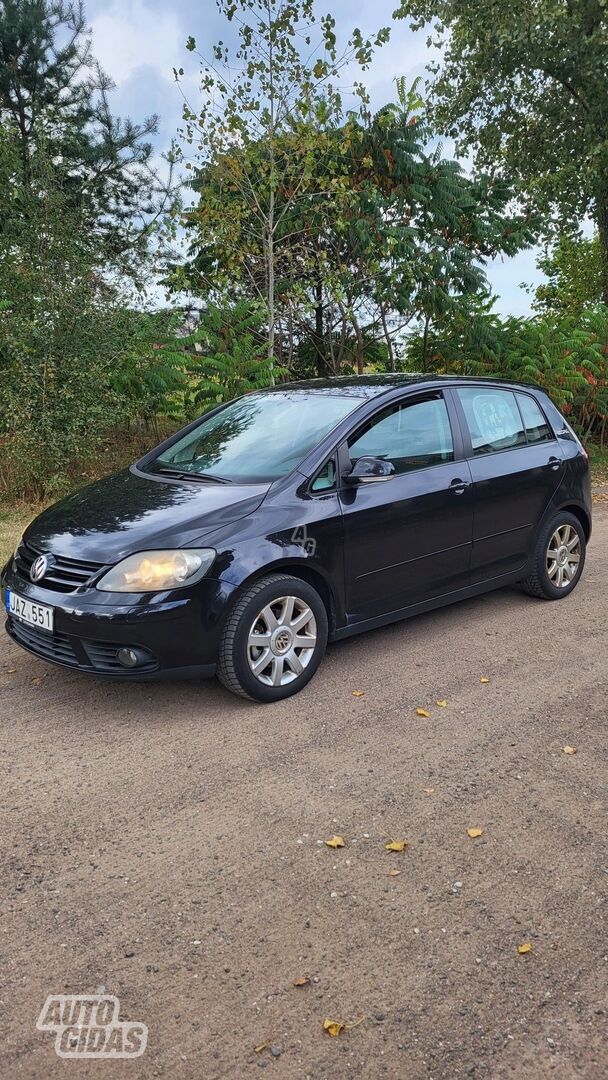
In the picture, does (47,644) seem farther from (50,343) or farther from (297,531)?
(50,343)

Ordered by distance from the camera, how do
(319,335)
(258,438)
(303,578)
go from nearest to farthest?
(303,578)
(258,438)
(319,335)

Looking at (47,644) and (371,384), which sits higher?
(371,384)

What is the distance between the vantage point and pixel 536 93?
19.8m

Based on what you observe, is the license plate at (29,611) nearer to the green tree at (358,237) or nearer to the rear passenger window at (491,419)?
the rear passenger window at (491,419)

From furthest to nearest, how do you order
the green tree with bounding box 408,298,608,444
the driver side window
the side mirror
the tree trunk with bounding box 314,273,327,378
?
1. the tree trunk with bounding box 314,273,327,378
2. the green tree with bounding box 408,298,608,444
3. the driver side window
4. the side mirror

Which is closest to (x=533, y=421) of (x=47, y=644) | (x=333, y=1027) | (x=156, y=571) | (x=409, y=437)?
(x=409, y=437)

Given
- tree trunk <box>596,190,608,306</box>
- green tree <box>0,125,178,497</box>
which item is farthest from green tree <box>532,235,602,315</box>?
green tree <box>0,125,178,497</box>

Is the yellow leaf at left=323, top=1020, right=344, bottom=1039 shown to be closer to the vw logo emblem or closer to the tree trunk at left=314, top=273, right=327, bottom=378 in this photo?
the vw logo emblem

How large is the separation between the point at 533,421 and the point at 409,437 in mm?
1401

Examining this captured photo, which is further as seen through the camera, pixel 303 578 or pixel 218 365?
pixel 218 365

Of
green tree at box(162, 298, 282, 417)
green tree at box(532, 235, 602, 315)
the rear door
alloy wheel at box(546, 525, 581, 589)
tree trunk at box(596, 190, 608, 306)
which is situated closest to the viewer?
the rear door

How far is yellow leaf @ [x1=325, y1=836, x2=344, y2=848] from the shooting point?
10.5ft

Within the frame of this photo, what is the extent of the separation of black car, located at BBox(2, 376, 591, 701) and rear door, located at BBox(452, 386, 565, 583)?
0.01 meters

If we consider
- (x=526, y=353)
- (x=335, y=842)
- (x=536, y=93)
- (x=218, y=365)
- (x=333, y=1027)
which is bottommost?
(x=333, y=1027)
